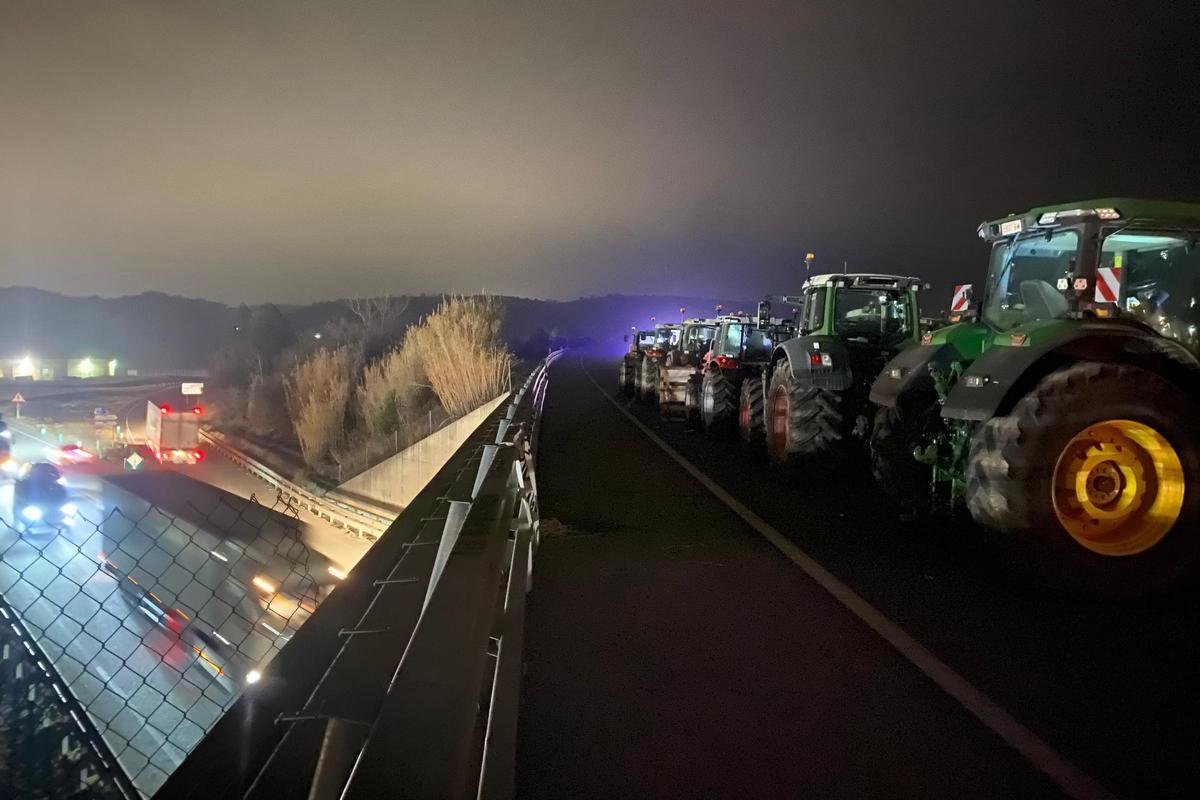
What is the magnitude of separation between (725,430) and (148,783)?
1211 centimetres

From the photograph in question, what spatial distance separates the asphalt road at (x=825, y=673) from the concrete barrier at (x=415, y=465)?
987cm

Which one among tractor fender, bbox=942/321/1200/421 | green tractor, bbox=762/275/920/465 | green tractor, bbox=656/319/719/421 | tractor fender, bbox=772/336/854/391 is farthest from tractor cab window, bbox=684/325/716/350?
tractor fender, bbox=942/321/1200/421

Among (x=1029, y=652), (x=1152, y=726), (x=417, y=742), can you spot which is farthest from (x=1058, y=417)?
(x=417, y=742)

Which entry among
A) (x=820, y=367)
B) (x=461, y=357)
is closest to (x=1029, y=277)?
(x=820, y=367)

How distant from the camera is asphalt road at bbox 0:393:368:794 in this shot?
6523mm

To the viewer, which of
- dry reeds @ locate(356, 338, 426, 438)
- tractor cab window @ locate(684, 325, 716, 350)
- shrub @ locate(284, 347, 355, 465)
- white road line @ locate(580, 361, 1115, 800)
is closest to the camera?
white road line @ locate(580, 361, 1115, 800)

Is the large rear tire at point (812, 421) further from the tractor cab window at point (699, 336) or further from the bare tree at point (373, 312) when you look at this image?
the bare tree at point (373, 312)

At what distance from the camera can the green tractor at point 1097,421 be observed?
6.02m

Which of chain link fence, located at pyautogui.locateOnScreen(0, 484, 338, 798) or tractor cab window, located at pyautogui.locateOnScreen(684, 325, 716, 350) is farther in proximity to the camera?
tractor cab window, located at pyautogui.locateOnScreen(684, 325, 716, 350)

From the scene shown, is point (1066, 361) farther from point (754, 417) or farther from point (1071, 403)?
point (754, 417)

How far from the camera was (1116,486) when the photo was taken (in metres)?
6.36

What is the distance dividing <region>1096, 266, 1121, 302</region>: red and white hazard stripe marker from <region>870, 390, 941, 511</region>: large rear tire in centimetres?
181

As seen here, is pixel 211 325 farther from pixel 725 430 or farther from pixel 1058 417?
pixel 1058 417

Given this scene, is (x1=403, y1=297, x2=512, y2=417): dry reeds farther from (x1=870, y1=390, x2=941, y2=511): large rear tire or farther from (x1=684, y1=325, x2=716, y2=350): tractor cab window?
(x1=870, y1=390, x2=941, y2=511): large rear tire
